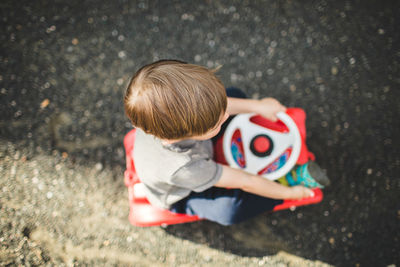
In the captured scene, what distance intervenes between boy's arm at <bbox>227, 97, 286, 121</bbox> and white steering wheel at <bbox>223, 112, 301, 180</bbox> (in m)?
0.02

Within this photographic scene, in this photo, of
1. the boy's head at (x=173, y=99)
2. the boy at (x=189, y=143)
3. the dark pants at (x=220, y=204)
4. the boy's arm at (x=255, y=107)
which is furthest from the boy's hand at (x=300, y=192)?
the boy's head at (x=173, y=99)

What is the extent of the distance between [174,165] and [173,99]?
17 centimetres

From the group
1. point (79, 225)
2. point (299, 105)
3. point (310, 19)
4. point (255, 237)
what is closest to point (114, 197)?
point (79, 225)

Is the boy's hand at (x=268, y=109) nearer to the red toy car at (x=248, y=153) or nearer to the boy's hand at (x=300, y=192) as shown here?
the red toy car at (x=248, y=153)

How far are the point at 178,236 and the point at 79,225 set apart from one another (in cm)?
35

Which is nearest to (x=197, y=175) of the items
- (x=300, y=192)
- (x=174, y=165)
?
(x=174, y=165)

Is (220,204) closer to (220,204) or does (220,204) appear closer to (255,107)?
(220,204)

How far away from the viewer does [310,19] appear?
1188 millimetres

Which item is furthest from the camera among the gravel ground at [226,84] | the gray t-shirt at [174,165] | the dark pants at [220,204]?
the gravel ground at [226,84]

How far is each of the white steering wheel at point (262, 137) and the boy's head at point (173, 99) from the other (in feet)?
0.95

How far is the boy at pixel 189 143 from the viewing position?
0.52 m

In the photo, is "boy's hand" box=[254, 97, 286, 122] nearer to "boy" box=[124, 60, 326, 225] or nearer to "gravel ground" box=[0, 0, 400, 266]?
"boy" box=[124, 60, 326, 225]

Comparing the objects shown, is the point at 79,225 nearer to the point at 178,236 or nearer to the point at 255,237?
the point at 178,236

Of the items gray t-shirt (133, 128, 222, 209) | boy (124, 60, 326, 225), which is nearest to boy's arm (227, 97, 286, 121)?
boy (124, 60, 326, 225)
